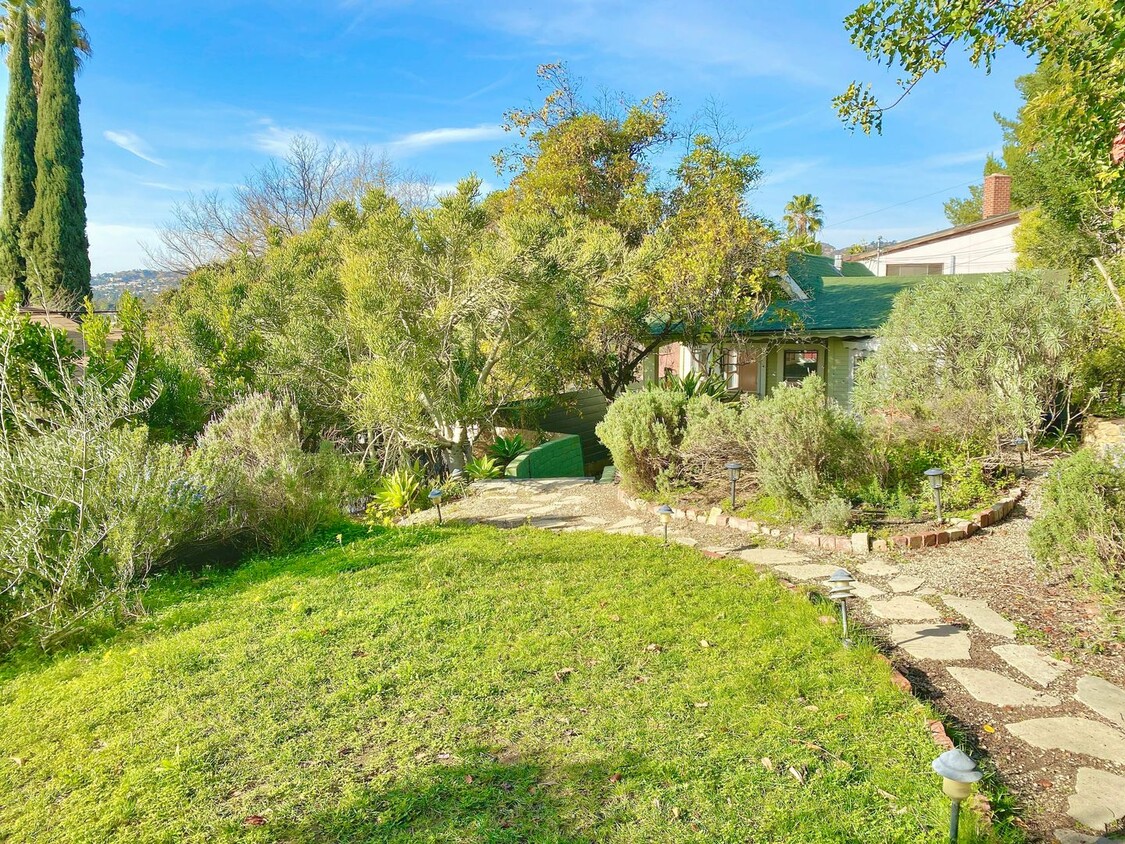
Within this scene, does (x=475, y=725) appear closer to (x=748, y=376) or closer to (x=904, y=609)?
(x=904, y=609)

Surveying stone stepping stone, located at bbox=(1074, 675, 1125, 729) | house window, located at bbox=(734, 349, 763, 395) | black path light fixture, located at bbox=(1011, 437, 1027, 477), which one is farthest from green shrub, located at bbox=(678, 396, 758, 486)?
house window, located at bbox=(734, 349, 763, 395)

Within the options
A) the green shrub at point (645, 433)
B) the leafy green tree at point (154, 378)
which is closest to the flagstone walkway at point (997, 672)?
the green shrub at point (645, 433)

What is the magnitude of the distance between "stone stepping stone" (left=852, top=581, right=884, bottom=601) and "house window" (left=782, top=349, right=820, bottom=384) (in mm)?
11855

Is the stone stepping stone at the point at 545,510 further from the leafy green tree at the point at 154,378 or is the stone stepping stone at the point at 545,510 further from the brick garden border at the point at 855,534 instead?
the leafy green tree at the point at 154,378

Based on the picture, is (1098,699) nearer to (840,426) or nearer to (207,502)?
(840,426)

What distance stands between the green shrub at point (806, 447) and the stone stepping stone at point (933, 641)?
214 cm

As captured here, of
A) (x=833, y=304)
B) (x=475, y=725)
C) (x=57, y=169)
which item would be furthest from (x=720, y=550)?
(x=57, y=169)

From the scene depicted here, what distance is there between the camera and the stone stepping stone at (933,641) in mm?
3816

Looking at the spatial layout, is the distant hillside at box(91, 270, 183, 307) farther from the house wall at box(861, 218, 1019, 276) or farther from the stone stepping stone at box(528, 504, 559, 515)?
the house wall at box(861, 218, 1019, 276)

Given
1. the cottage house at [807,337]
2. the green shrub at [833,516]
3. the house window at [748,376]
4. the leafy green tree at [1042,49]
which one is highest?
the leafy green tree at [1042,49]

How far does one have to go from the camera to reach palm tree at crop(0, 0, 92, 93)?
2139 centimetres

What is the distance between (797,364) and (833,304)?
1.65m

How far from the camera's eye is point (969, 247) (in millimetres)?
25656

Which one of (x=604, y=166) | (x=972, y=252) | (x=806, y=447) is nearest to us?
(x=806, y=447)
